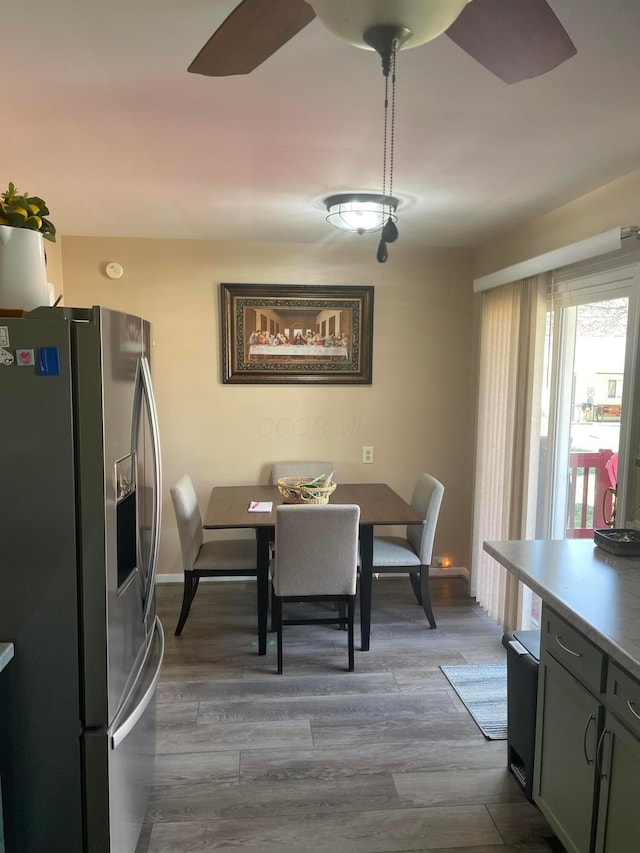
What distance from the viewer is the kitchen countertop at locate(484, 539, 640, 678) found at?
1.50m

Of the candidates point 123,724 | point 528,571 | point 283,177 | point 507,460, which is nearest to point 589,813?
point 528,571

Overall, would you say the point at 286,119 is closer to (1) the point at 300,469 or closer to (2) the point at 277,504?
(2) the point at 277,504

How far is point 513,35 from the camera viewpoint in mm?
1148

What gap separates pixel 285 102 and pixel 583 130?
104cm

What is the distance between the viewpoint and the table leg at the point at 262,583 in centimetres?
315

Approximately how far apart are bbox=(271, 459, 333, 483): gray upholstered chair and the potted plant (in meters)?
2.51

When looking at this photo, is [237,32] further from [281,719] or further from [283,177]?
[281,719]

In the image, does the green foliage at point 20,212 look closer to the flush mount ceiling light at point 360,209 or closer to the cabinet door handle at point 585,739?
the flush mount ceiling light at point 360,209

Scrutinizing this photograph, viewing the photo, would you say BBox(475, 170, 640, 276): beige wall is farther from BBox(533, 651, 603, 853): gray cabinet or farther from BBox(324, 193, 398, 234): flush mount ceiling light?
BBox(533, 651, 603, 853): gray cabinet

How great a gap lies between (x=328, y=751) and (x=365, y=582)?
1.03 meters

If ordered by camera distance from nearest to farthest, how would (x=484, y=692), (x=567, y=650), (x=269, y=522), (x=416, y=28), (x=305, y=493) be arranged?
(x=416, y=28)
(x=567, y=650)
(x=484, y=692)
(x=269, y=522)
(x=305, y=493)

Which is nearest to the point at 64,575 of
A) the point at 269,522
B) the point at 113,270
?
the point at 269,522

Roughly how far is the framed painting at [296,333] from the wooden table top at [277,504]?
77 centimetres

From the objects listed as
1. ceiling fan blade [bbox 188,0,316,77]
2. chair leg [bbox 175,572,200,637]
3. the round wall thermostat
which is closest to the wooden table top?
chair leg [bbox 175,572,200,637]
